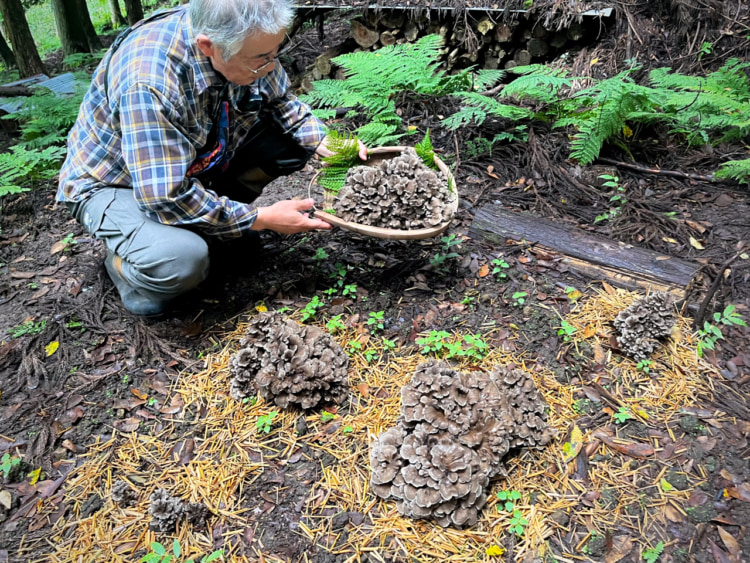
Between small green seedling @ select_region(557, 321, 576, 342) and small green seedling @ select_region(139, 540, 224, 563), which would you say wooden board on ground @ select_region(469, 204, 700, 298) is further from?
small green seedling @ select_region(139, 540, 224, 563)

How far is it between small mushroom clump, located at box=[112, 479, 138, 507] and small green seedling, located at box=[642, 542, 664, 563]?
8.82 feet

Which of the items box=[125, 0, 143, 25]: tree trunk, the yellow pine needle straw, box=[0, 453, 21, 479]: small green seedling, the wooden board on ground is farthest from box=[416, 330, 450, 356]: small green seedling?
box=[125, 0, 143, 25]: tree trunk

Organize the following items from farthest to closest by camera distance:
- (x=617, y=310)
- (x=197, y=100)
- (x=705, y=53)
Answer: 1. (x=705, y=53)
2. (x=617, y=310)
3. (x=197, y=100)

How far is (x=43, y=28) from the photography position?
21156 millimetres

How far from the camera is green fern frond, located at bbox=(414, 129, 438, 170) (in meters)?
3.66

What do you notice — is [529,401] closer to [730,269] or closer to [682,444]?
[682,444]

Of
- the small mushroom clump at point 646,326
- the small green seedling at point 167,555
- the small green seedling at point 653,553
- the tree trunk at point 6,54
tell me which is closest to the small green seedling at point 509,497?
the small green seedling at point 653,553

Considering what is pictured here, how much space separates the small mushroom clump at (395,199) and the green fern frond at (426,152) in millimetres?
323

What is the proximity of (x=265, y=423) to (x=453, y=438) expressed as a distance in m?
1.21

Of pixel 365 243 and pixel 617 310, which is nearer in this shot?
pixel 617 310

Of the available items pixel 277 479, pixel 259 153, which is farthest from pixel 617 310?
pixel 259 153

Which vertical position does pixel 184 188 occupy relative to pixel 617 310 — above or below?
above

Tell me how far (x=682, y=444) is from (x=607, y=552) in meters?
0.84

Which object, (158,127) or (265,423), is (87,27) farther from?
(265,423)
